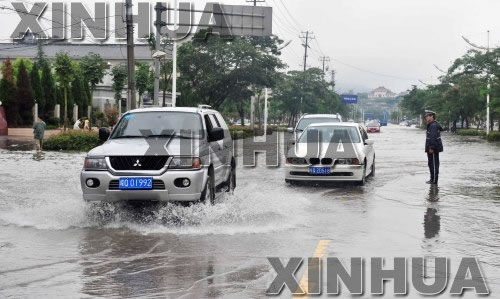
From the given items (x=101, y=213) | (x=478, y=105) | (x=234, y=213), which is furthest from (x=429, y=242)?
(x=478, y=105)

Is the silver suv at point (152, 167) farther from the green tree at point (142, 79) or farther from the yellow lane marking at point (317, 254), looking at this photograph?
the green tree at point (142, 79)

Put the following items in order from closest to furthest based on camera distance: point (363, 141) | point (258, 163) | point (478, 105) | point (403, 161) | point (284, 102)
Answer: point (363, 141) < point (258, 163) < point (403, 161) < point (478, 105) < point (284, 102)

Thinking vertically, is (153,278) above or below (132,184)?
below

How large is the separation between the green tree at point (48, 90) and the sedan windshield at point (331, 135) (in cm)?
Result: 3787

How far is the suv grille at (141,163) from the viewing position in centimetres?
934

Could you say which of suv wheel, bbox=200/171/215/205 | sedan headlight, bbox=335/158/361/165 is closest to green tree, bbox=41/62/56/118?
sedan headlight, bbox=335/158/361/165

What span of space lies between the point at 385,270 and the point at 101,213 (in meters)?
4.91

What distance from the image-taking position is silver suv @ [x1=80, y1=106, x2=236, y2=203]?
927 cm

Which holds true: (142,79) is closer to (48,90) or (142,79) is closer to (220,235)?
(48,90)

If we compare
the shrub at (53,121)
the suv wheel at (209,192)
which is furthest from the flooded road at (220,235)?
the shrub at (53,121)

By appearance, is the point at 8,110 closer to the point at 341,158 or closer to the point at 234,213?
the point at 341,158

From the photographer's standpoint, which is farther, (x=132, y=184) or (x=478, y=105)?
(x=478, y=105)

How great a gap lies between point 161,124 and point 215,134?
0.95 meters

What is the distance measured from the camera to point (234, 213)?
10.0 m
